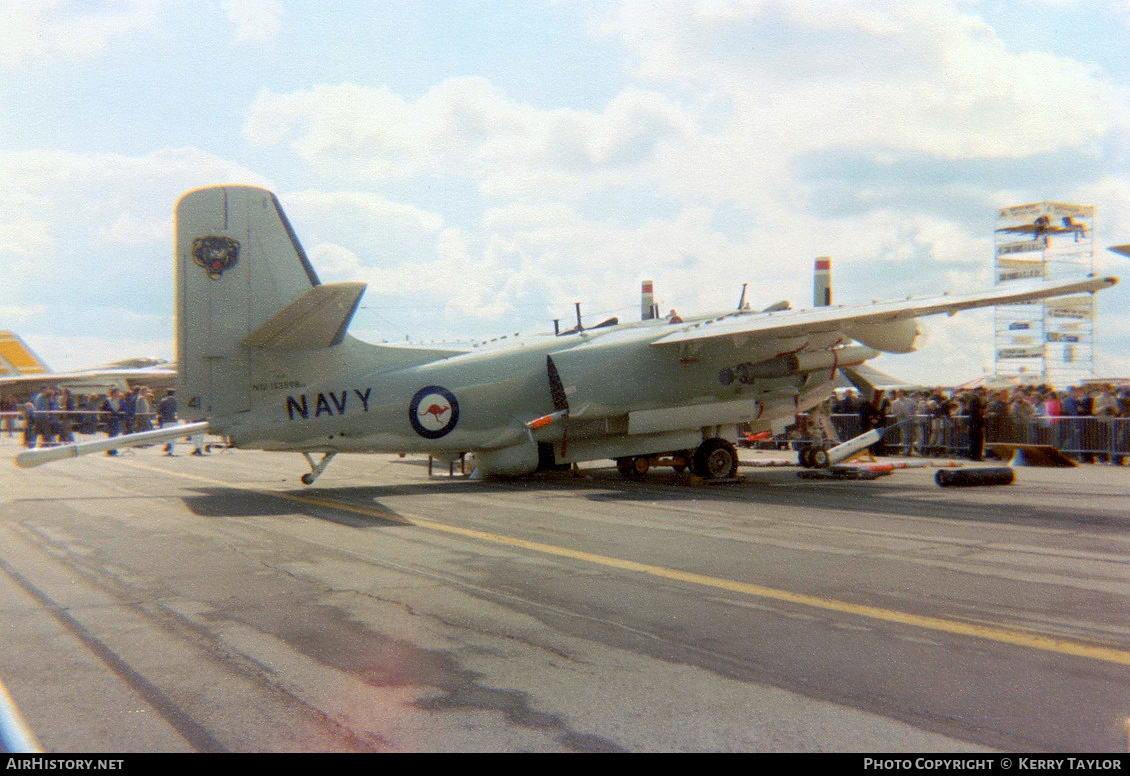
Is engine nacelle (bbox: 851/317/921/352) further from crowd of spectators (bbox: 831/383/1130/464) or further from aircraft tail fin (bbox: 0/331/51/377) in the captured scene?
aircraft tail fin (bbox: 0/331/51/377)

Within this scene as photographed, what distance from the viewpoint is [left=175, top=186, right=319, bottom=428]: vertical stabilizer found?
577 inches

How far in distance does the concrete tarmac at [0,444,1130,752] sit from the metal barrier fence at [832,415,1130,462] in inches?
508

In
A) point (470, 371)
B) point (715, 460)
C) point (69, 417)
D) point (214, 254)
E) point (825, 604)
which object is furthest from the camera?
point (69, 417)

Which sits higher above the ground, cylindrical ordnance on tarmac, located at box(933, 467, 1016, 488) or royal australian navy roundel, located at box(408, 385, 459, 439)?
royal australian navy roundel, located at box(408, 385, 459, 439)

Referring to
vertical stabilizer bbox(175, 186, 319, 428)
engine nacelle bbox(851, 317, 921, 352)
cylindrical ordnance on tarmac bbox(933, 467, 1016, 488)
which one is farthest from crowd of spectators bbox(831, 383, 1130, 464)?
vertical stabilizer bbox(175, 186, 319, 428)

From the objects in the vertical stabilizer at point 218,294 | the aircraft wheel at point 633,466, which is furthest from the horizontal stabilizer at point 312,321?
the aircraft wheel at point 633,466

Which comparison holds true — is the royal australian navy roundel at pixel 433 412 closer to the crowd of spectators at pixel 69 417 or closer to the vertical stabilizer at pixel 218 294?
the vertical stabilizer at pixel 218 294

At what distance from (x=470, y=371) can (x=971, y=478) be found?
1011cm

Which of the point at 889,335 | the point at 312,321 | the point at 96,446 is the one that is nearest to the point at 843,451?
the point at 889,335

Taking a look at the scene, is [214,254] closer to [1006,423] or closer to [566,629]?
[566,629]

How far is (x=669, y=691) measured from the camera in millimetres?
4949

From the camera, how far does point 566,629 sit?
6.29m

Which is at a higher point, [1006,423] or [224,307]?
[224,307]

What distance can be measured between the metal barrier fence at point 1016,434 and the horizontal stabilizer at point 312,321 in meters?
15.9
